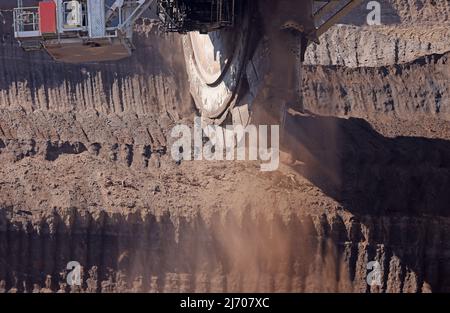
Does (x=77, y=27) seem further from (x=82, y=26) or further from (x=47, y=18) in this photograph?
(x=47, y=18)

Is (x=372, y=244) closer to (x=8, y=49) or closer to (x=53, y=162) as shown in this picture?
(x=53, y=162)

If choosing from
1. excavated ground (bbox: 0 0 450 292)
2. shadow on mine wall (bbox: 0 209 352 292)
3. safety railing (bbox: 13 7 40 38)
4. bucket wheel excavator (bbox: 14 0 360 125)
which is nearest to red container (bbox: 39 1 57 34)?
bucket wheel excavator (bbox: 14 0 360 125)

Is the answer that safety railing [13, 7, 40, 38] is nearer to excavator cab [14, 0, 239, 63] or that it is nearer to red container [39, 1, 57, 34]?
excavator cab [14, 0, 239, 63]

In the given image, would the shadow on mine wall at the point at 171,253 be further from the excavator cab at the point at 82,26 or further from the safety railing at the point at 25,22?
the safety railing at the point at 25,22

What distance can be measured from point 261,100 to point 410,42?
15840 millimetres

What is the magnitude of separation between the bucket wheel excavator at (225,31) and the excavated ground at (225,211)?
2.70 m

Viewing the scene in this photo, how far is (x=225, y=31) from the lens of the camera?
37938 mm

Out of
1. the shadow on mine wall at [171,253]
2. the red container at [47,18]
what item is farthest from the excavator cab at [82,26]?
the shadow on mine wall at [171,253]

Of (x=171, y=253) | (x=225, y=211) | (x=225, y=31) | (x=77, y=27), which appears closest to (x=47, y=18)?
(x=77, y=27)

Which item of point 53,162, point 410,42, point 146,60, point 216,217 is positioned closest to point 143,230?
point 216,217

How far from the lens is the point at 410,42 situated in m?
49.7

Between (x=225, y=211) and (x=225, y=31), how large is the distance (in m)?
4.81

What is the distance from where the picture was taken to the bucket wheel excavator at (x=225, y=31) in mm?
33938

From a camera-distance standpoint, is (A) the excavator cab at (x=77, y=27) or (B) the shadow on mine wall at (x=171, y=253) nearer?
(A) the excavator cab at (x=77, y=27)
